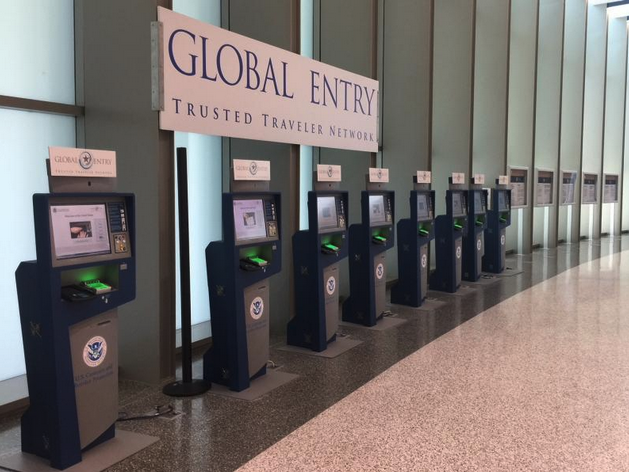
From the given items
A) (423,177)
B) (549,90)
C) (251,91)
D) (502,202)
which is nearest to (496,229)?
(502,202)

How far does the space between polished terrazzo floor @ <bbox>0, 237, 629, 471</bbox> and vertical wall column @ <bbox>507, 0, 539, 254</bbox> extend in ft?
20.9

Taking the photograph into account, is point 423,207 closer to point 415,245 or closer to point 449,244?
point 415,245

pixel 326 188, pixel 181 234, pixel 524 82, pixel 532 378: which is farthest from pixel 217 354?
pixel 524 82

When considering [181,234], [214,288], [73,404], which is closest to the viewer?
[73,404]

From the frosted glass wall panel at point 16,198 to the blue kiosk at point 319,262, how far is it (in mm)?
1961

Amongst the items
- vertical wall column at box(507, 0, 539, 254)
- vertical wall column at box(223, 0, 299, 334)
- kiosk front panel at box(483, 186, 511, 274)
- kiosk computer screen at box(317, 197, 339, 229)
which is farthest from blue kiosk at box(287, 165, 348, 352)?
vertical wall column at box(507, 0, 539, 254)

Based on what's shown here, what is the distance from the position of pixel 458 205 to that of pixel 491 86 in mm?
3837

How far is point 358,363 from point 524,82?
8.89 m

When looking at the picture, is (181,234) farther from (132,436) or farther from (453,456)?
(453,456)

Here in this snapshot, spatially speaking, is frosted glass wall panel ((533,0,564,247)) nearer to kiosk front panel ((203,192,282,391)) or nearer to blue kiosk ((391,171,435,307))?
blue kiosk ((391,171,435,307))

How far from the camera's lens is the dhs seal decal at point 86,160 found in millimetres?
2932

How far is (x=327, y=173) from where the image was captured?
501cm

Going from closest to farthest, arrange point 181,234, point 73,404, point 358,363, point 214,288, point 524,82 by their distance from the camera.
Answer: point 73,404
point 181,234
point 214,288
point 358,363
point 524,82

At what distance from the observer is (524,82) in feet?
38.4
